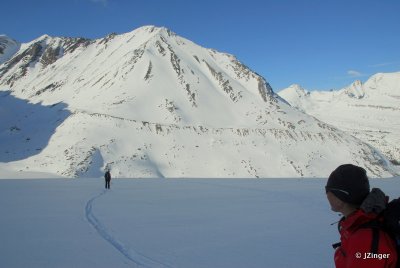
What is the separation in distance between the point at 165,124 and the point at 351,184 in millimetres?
92633

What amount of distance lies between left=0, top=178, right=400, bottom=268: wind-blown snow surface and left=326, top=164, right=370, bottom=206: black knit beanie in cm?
702

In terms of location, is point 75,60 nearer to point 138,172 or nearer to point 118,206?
point 138,172

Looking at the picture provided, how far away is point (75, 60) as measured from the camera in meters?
165

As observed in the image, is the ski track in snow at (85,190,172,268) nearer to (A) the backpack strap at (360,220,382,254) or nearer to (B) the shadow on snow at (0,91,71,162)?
(A) the backpack strap at (360,220,382,254)

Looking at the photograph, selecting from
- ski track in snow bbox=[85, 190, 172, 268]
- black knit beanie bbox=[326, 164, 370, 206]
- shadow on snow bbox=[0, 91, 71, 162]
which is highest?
shadow on snow bbox=[0, 91, 71, 162]

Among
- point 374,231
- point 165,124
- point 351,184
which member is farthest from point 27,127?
point 374,231

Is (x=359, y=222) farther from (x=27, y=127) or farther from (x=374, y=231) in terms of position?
(x=27, y=127)

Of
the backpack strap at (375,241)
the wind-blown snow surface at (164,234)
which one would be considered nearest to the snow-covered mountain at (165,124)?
the wind-blown snow surface at (164,234)

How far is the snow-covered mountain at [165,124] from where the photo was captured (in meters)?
80.5

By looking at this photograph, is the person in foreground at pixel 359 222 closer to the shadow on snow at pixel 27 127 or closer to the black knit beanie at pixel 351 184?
the black knit beanie at pixel 351 184

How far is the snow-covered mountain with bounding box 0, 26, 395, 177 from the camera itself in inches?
3169

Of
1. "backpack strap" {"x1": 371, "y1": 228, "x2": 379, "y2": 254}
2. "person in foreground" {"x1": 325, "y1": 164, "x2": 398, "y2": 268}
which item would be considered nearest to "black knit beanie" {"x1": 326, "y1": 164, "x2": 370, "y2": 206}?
"person in foreground" {"x1": 325, "y1": 164, "x2": 398, "y2": 268}

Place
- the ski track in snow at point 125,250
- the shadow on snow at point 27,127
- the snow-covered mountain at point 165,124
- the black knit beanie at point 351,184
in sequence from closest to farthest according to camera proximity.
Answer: the black knit beanie at point 351,184, the ski track in snow at point 125,250, the snow-covered mountain at point 165,124, the shadow on snow at point 27,127

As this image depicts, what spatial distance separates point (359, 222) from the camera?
308 cm
